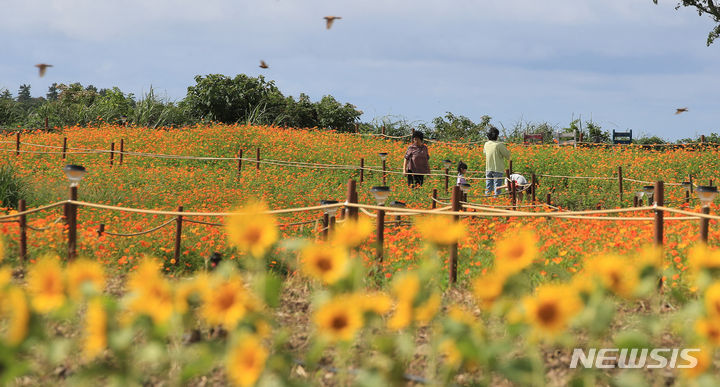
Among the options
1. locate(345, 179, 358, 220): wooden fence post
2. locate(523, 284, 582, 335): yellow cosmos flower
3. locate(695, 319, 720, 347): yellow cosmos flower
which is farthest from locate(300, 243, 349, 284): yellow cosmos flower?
locate(345, 179, 358, 220): wooden fence post

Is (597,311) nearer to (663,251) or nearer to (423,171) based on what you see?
(663,251)

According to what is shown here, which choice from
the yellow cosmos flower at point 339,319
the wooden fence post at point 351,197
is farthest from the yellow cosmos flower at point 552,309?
the wooden fence post at point 351,197

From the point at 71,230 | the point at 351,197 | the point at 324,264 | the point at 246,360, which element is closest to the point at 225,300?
the point at 246,360

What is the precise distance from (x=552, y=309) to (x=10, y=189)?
9995 mm

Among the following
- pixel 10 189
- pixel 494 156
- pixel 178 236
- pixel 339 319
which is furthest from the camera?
pixel 494 156

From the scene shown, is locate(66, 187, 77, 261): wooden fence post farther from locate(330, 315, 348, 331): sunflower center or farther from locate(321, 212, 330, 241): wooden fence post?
locate(330, 315, 348, 331): sunflower center

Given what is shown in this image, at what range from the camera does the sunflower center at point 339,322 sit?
7.04 feet

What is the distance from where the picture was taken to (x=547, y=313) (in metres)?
2.05

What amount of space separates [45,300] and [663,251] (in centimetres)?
529

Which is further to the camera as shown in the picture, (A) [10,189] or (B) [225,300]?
(A) [10,189]

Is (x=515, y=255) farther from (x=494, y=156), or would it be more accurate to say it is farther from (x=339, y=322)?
(x=494, y=156)

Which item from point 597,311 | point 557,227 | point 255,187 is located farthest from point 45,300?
point 255,187

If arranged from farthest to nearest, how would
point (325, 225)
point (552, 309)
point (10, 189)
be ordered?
point (10, 189)
point (325, 225)
point (552, 309)

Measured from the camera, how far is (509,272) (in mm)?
2250
